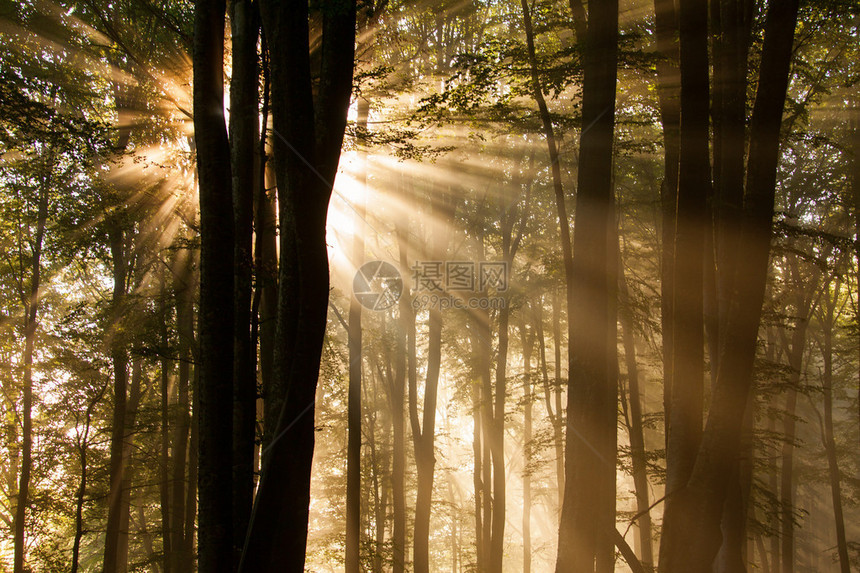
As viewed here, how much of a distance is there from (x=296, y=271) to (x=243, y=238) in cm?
113

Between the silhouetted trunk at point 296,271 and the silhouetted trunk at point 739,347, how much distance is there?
3.91m

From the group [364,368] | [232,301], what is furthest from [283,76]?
[364,368]

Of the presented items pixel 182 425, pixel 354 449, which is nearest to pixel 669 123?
pixel 354 449

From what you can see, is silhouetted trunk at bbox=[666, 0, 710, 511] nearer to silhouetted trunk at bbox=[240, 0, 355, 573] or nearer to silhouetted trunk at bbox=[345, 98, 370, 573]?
silhouetted trunk at bbox=[240, 0, 355, 573]

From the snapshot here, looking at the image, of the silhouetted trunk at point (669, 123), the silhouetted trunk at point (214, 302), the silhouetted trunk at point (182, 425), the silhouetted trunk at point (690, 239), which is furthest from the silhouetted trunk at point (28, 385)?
the silhouetted trunk at point (690, 239)

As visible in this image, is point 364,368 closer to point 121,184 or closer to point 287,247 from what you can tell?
point 121,184

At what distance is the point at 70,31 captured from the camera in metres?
10.4

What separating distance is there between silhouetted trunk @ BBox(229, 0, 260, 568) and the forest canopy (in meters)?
0.02

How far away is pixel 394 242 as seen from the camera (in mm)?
17016

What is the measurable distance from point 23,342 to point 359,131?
1275 cm

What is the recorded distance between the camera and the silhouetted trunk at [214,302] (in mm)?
3930

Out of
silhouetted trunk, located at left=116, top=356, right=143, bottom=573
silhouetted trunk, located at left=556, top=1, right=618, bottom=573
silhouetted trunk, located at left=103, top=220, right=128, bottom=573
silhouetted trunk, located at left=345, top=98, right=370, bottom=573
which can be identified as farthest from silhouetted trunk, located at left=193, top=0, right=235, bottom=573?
silhouetted trunk, located at left=116, top=356, right=143, bottom=573

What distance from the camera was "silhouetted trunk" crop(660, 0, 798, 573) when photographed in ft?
17.8

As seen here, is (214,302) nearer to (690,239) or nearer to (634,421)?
(690,239)
